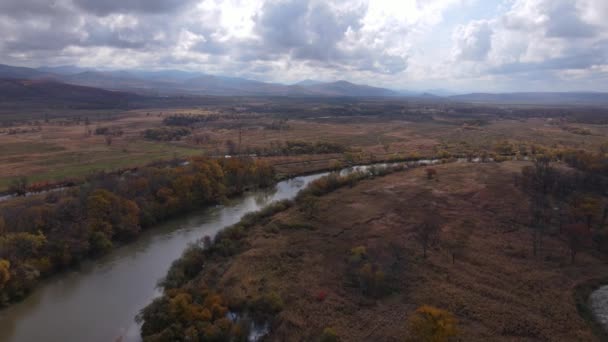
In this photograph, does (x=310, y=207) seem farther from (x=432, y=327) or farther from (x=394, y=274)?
(x=432, y=327)

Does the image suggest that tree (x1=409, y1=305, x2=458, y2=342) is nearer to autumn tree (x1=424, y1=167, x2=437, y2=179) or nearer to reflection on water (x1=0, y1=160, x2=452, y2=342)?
reflection on water (x1=0, y1=160, x2=452, y2=342)

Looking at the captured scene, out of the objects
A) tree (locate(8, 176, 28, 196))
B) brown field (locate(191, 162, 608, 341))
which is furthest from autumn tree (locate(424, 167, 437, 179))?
tree (locate(8, 176, 28, 196))

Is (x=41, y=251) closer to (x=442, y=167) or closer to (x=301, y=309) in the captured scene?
(x=301, y=309)

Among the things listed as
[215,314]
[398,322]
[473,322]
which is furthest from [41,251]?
[473,322]

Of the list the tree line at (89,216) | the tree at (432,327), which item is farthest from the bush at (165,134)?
the tree at (432,327)

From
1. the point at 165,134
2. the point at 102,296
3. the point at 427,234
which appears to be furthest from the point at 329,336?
the point at 165,134

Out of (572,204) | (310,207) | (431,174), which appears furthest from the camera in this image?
(431,174)

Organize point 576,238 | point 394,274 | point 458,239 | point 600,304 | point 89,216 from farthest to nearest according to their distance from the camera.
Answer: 1. point 458,239
2. point 89,216
3. point 576,238
4. point 394,274
5. point 600,304

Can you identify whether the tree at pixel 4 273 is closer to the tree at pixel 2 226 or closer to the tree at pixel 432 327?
the tree at pixel 2 226
